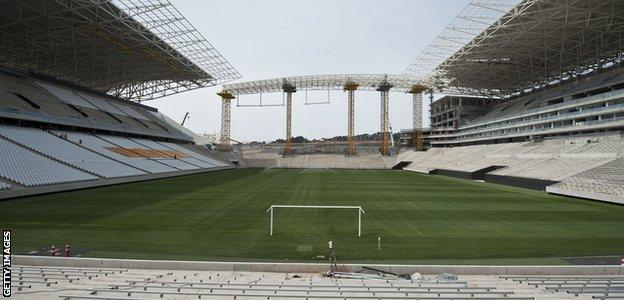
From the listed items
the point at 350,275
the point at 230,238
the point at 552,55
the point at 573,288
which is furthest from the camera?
the point at 552,55

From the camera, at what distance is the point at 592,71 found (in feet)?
186

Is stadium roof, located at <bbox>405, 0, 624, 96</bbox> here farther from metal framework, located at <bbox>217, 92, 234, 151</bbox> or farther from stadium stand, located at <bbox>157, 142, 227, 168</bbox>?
metal framework, located at <bbox>217, 92, 234, 151</bbox>

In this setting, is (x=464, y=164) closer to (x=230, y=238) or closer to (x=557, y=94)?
(x=557, y=94)

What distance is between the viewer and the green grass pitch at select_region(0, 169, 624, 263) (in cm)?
1309

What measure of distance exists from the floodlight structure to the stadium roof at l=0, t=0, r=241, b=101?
26.2m

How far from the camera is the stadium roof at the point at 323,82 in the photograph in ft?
281

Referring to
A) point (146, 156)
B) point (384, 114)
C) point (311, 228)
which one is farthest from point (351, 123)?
point (311, 228)

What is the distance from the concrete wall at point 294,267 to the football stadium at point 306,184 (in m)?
0.04

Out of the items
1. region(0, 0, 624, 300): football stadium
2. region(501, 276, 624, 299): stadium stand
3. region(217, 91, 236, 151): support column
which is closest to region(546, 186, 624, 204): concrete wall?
region(0, 0, 624, 300): football stadium

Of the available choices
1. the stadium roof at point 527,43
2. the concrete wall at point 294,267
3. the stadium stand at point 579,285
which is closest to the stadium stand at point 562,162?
the stadium roof at point 527,43

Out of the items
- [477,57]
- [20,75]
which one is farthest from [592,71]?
[20,75]

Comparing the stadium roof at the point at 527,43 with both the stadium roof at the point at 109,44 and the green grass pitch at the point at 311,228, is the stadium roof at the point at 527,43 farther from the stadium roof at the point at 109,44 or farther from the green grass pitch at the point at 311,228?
the stadium roof at the point at 109,44

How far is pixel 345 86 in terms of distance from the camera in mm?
87750

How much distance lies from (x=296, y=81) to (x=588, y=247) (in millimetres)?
78881
